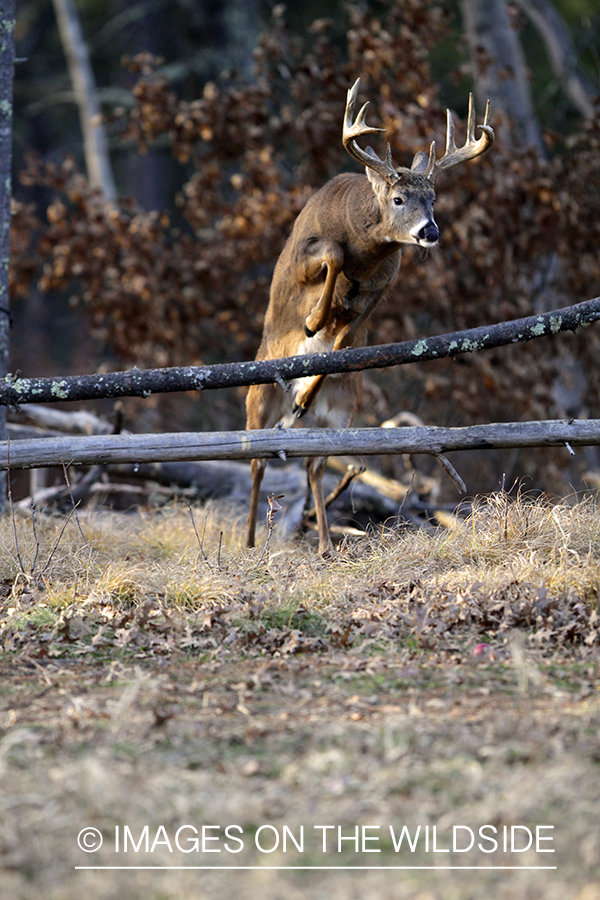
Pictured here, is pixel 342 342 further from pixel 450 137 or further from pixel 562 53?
pixel 562 53

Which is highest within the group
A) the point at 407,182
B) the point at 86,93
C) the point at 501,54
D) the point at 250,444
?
the point at 86,93

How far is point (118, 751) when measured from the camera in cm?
313

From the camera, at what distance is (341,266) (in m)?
6.22

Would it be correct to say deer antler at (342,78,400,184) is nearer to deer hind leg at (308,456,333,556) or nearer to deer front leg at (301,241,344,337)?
deer front leg at (301,241,344,337)

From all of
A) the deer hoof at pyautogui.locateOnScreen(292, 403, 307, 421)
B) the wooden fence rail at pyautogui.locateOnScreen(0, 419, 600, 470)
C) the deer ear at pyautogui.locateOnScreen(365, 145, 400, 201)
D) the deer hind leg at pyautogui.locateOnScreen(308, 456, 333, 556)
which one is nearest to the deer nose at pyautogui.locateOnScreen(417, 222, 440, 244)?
the deer ear at pyautogui.locateOnScreen(365, 145, 400, 201)

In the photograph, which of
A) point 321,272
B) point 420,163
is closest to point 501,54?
point 420,163

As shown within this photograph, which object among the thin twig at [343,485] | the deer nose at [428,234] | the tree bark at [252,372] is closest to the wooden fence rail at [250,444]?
the tree bark at [252,372]

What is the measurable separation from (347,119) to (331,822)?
4.54 meters

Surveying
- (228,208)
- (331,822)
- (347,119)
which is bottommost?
(331,822)

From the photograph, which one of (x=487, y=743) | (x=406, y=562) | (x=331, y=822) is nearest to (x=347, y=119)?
(x=406, y=562)

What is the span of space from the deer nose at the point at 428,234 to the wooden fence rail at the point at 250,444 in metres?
1.17

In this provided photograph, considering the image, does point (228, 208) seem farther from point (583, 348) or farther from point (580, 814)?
point (580, 814)

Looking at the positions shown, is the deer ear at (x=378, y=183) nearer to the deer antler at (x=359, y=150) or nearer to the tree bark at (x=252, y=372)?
the deer antler at (x=359, y=150)

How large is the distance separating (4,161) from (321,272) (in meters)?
2.54
